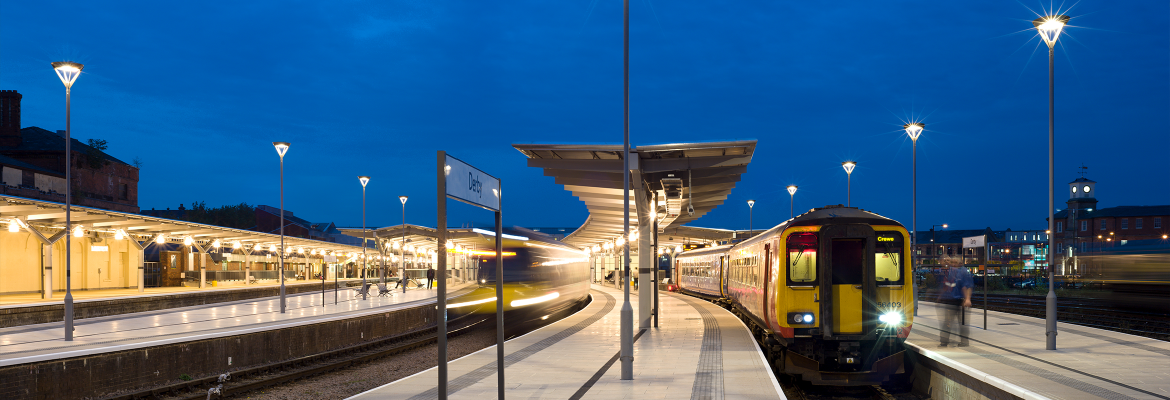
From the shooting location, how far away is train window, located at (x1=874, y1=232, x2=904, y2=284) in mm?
12266

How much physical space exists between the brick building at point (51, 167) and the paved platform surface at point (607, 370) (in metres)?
44.5

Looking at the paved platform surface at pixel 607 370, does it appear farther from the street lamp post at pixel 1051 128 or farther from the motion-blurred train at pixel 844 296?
the street lamp post at pixel 1051 128

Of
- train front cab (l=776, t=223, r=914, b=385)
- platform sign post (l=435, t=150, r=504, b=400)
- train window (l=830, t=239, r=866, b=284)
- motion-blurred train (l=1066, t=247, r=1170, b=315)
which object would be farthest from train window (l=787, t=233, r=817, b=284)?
motion-blurred train (l=1066, t=247, r=1170, b=315)

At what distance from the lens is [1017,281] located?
191ft

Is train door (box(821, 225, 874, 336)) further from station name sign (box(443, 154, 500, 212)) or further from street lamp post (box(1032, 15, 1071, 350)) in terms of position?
station name sign (box(443, 154, 500, 212))

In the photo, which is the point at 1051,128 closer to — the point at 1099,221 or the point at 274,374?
the point at 274,374

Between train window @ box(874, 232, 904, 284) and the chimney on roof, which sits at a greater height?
the chimney on roof

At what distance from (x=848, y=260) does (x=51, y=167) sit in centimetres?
6013

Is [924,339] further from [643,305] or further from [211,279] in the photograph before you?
[211,279]

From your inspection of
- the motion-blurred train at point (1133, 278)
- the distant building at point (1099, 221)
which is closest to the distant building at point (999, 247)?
the distant building at point (1099, 221)

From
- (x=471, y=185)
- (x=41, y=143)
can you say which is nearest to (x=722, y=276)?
(x=471, y=185)

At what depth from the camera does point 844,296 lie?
12281 mm

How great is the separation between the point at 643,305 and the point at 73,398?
13.4 meters

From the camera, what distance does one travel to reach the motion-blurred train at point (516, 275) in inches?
848
